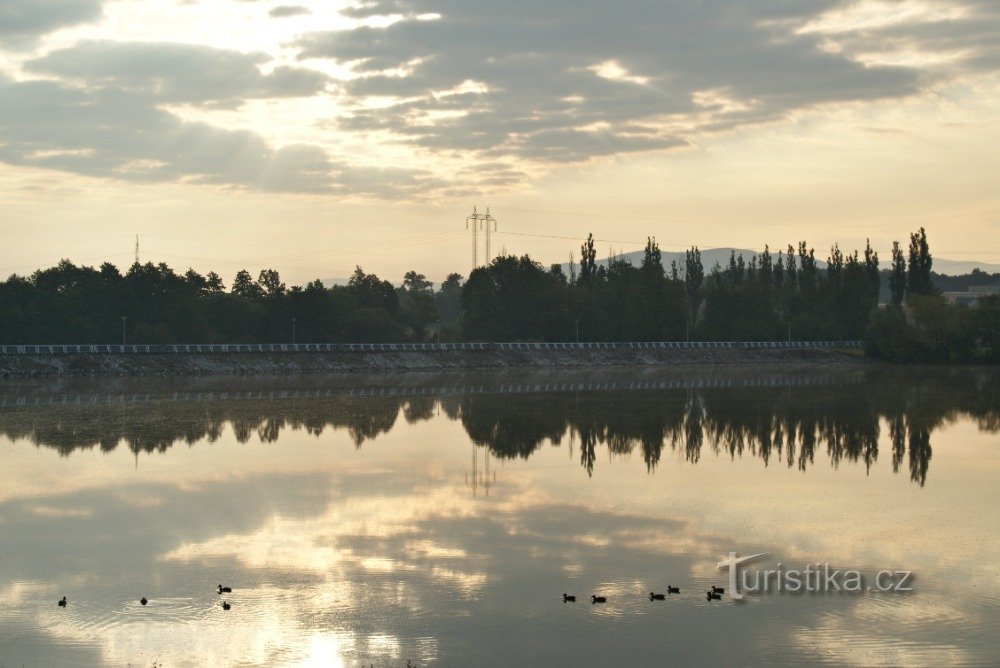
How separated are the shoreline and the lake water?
37.5 metres

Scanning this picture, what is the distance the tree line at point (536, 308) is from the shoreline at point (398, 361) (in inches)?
277

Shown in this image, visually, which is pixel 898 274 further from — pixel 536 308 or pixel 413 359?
pixel 413 359

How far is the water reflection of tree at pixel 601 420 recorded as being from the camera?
123 ft

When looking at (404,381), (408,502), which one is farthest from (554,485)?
(404,381)

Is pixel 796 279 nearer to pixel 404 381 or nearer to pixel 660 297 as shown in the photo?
pixel 660 297

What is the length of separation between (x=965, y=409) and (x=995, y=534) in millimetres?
35413

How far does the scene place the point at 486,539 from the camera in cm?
2153

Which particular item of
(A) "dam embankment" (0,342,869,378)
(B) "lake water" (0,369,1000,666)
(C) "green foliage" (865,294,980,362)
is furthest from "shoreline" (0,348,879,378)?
(B) "lake water" (0,369,1000,666)

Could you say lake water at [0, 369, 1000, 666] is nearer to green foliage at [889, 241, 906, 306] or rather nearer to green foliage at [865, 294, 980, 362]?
green foliage at [865, 294, 980, 362]

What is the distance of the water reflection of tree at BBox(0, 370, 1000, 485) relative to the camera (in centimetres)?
3759

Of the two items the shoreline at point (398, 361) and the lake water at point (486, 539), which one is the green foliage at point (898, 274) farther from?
the lake water at point (486, 539)

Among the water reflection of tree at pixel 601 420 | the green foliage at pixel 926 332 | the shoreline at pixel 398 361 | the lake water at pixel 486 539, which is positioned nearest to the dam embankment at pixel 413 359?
the shoreline at pixel 398 361

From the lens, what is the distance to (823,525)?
23.0 meters

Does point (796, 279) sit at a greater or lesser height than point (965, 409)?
greater
